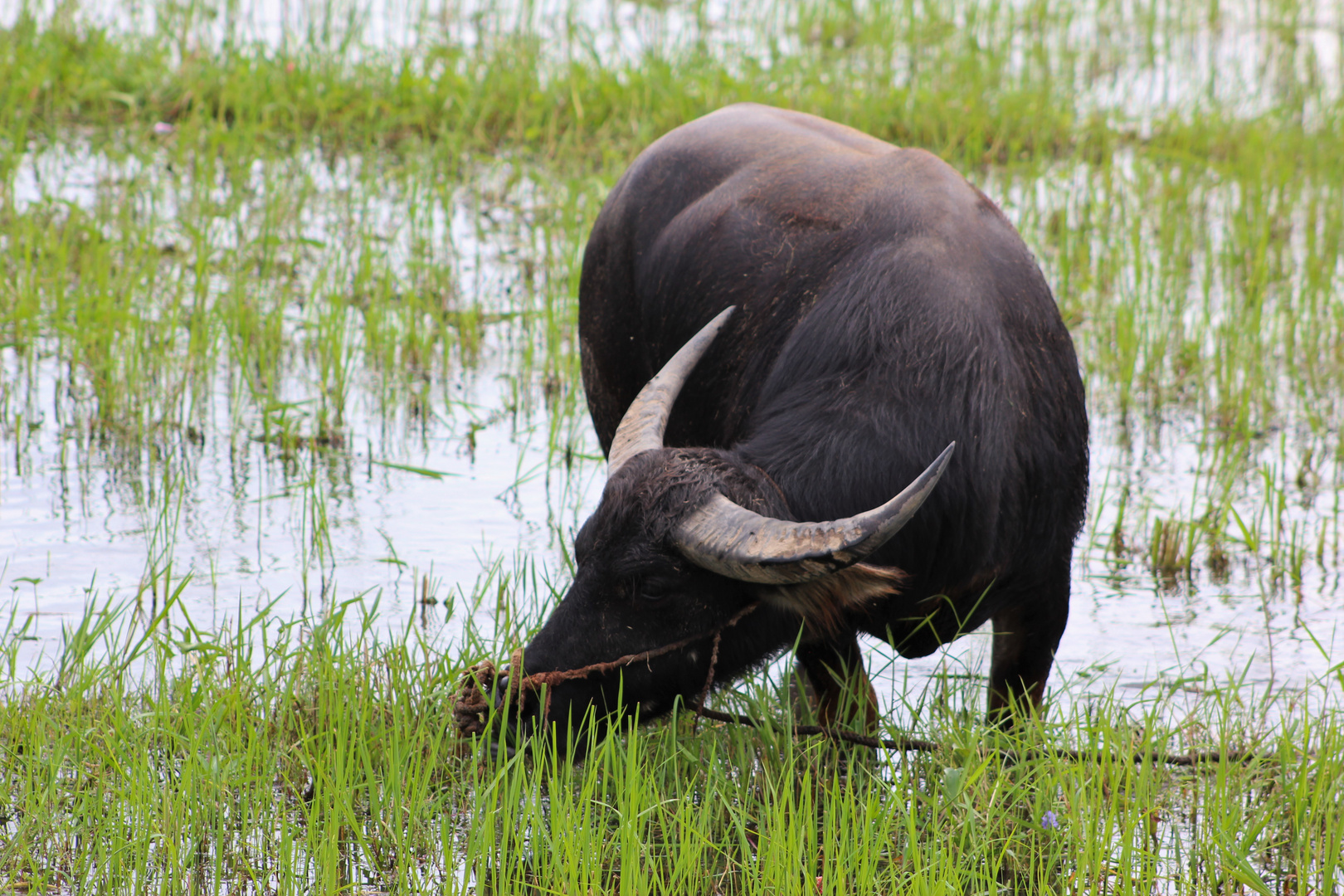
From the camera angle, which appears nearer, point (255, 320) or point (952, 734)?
point (952, 734)

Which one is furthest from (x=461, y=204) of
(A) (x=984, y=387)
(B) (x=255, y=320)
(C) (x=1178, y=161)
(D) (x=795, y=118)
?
(A) (x=984, y=387)

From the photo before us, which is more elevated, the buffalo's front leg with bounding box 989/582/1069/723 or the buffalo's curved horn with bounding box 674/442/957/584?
the buffalo's curved horn with bounding box 674/442/957/584

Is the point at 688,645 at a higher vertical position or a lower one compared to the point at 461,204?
lower

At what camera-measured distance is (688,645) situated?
2773 mm

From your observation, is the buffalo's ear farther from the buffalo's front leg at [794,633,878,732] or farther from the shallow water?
the shallow water

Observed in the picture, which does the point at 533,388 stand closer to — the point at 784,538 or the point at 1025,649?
Result: the point at 1025,649

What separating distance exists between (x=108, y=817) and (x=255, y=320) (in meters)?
2.63

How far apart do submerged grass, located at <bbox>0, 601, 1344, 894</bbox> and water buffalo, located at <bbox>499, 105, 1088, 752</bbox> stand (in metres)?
0.20


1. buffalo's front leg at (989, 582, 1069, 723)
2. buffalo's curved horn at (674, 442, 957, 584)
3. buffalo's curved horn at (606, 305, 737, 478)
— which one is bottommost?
buffalo's front leg at (989, 582, 1069, 723)

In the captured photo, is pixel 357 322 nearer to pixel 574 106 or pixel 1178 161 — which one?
pixel 574 106

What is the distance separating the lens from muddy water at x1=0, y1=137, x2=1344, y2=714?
3.64 metres

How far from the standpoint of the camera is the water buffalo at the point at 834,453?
8.77 ft

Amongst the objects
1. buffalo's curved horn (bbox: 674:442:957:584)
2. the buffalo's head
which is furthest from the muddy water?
buffalo's curved horn (bbox: 674:442:957:584)

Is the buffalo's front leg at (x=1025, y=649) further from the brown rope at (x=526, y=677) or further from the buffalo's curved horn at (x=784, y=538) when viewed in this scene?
the buffalo's curved horn at (x=784, y=538)
